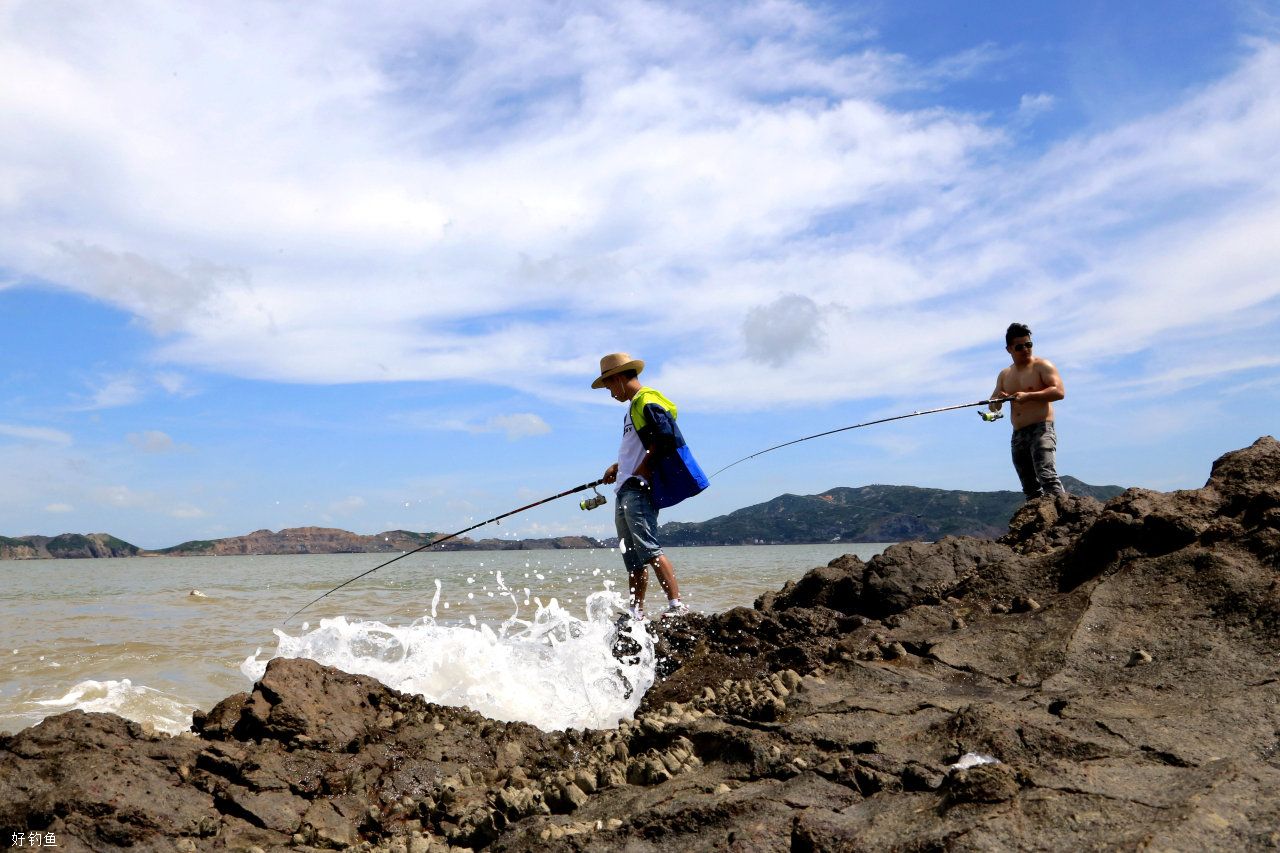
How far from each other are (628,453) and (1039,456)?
3513 millimetres

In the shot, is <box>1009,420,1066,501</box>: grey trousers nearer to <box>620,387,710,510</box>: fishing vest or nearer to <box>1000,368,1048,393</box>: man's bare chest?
<box>1000,368,1048,393</box>: man's bare chest

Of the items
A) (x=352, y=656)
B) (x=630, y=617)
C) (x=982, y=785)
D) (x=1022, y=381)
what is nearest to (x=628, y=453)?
(x=630, y=617)

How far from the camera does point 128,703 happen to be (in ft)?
19.7

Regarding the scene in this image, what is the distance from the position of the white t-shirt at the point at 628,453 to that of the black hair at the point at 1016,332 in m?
3.33

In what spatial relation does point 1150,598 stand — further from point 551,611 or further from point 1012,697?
point 551,611

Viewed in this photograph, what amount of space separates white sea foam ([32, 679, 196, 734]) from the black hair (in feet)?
21.5

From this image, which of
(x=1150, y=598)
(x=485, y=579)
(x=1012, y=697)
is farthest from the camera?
(x=485, y=579)

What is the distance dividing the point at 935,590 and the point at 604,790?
316cm

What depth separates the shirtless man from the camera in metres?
7.34

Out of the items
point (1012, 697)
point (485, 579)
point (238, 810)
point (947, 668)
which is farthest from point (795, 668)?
point (485, 579)

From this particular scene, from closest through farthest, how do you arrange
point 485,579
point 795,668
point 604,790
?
point 604,790
point 795,668
point 485,579

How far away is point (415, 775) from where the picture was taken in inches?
149

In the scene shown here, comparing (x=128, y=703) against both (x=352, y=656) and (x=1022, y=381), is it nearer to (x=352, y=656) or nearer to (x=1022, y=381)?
(x=352, y=656)

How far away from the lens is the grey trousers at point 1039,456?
7395 millimetres
